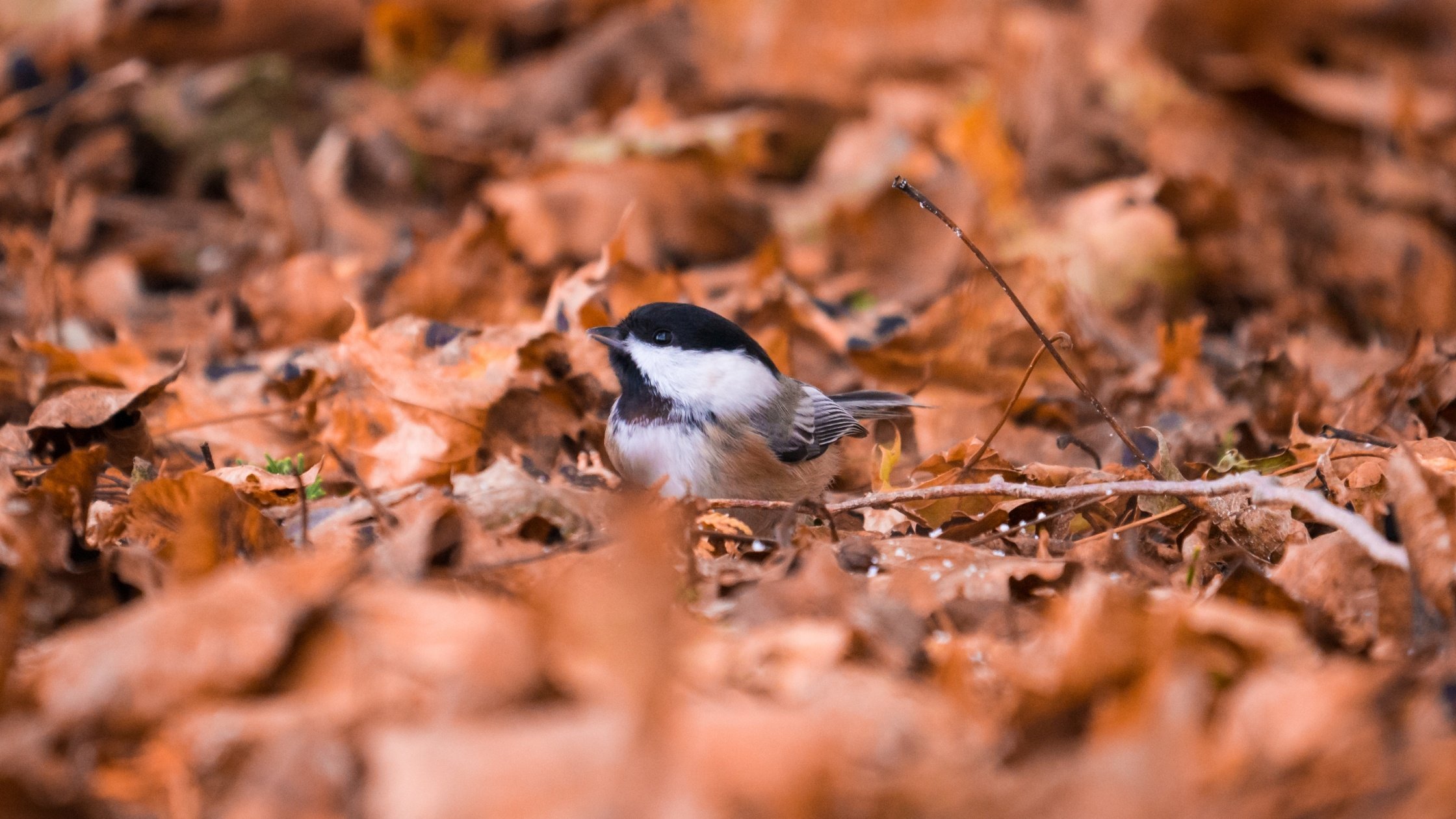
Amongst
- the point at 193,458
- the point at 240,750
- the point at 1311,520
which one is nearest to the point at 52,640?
the point at 240,750

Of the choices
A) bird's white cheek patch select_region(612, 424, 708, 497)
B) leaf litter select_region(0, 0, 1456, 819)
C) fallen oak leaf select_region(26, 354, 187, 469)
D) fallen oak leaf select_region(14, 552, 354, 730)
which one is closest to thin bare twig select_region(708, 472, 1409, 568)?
leaf litter select_region(0, 0, 1456, 819)

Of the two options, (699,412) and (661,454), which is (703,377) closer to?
(699,412)

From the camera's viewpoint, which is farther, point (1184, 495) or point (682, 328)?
point (682, 328)

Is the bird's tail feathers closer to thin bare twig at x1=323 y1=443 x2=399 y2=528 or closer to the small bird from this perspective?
the small bird

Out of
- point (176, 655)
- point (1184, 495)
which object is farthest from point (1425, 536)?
point (176, 655)

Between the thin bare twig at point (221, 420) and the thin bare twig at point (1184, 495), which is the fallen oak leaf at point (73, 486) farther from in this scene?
the thin bare twig at point (1184, 495)

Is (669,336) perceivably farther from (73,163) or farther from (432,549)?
(73,163)

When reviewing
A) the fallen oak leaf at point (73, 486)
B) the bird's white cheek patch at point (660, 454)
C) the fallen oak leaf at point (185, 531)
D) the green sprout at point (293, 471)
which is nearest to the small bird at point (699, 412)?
the bird's white cheek patch at point (660, 454)
